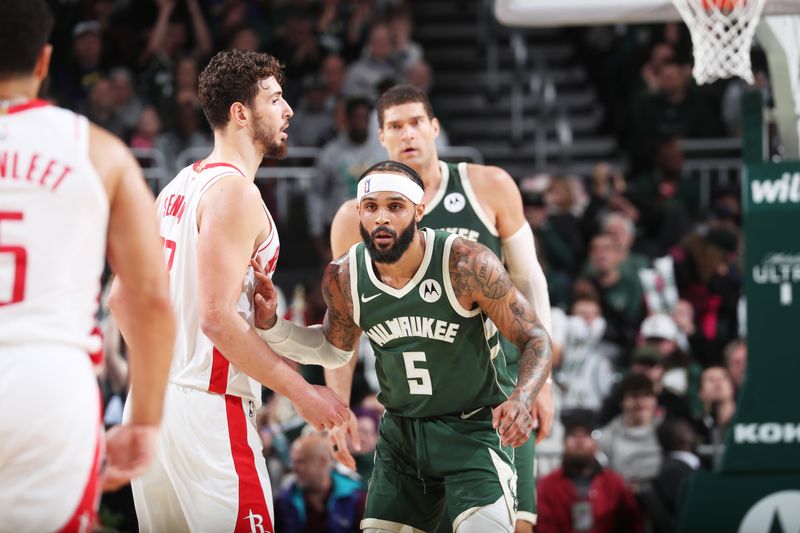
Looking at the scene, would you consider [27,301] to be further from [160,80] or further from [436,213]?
[160,80]

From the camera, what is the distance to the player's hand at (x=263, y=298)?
513 cm

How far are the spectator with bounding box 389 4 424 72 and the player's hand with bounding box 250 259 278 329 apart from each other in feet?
30.2

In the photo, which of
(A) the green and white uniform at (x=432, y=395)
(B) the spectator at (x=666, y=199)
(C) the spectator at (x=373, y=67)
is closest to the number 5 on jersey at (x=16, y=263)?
(A) the green and white uniform at (x=432, y=395)

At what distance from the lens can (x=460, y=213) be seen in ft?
20.4

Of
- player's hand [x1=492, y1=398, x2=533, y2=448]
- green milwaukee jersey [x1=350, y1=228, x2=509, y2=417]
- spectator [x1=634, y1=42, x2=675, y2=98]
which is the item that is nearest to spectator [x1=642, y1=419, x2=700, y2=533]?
green milwaukee jersey [x1=350, y1=228, x2=509, y2=417]

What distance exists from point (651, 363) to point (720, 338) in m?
1.41

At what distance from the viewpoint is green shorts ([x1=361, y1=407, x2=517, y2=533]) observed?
521 centimetres

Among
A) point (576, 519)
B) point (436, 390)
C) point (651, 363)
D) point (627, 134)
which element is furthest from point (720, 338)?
point (436, 390)

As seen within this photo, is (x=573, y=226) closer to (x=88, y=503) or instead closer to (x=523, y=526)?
(x=523, y=526)

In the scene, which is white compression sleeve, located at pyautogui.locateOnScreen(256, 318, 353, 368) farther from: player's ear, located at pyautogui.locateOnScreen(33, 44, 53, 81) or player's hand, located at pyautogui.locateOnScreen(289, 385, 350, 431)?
player's ear, located at pyautogui.locateOnScreen(33, 44, 53, 81)

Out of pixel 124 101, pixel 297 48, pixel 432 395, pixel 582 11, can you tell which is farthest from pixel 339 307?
pixel 297 48

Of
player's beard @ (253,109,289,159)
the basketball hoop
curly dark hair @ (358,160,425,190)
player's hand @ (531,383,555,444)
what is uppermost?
the basketball hoop

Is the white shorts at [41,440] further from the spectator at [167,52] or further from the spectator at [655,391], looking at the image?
the spectator at [167,52]

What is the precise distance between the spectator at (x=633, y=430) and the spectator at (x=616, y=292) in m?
1.72
